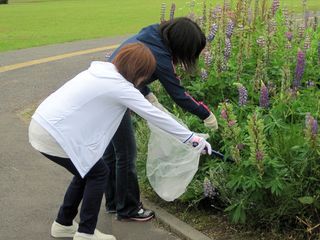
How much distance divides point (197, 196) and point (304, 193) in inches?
40.1

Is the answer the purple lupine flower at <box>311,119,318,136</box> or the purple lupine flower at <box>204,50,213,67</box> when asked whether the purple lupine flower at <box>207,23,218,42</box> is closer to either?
the purple lupine flower at <box>204,50,213,67</box>

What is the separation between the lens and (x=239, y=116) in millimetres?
4828

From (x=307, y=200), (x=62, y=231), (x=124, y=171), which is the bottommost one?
(x=62, y=231)

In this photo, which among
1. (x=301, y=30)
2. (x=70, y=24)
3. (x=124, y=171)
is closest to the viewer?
(x=124, y=171)

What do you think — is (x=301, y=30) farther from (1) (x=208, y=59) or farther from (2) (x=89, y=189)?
(2) (x=89, y=189)

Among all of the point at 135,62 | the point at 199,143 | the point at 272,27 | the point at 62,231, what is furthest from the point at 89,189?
the point at 272,27

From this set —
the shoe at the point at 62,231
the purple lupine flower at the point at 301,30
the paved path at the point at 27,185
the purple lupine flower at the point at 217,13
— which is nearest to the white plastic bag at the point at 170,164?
the paved path at the point at 27,185

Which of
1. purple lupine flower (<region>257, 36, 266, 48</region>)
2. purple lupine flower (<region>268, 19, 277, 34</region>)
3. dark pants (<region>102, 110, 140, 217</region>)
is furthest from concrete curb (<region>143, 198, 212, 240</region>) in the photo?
purple lupine flower (<region>268, 19, 277, 34</region>)

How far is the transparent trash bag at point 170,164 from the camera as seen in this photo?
4.42 metres

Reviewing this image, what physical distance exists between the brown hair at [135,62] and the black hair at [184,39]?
0.30 metres

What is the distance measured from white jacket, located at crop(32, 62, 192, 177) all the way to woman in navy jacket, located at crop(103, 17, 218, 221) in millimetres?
371

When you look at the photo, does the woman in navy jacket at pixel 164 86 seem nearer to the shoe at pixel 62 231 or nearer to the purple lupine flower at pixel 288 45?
the shoe at pixel 62 231

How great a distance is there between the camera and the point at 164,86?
4.38 metres

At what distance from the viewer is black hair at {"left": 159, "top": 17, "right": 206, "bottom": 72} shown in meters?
4.21
